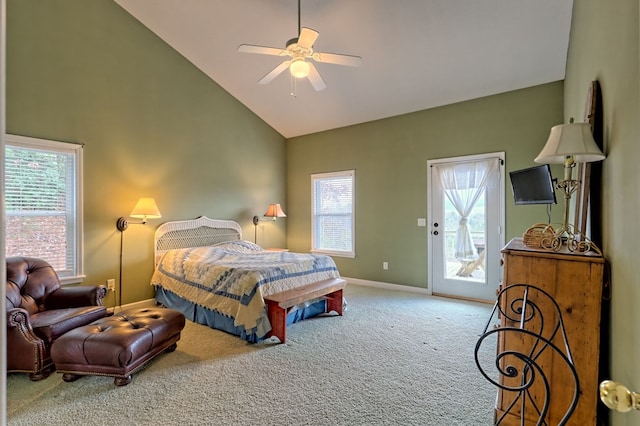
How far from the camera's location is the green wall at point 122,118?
3.46 m

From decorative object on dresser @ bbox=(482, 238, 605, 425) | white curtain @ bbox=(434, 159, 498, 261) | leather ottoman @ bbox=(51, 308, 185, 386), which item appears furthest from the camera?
white curtain @ bbox=(434, 159, 498, 261)

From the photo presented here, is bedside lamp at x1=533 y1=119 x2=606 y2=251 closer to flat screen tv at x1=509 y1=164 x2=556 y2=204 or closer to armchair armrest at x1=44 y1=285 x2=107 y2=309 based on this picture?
flat screen tv at x1=509 y1=164 x2=556 y2=204

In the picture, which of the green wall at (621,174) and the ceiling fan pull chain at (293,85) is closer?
the green wall at (621,174)

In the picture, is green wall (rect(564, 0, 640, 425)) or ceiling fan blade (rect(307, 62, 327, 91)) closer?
green wall (rect(564, 0, 640, 425))

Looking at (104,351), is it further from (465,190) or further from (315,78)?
(465,190)

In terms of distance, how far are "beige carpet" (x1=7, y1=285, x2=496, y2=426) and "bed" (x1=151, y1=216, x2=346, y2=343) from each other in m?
0.24

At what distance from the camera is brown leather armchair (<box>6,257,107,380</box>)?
2.39 m

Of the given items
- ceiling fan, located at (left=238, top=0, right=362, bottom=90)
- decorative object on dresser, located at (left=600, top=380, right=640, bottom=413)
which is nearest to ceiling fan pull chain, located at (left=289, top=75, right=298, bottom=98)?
ceiling fan, located at (left=238, top=0, right=362, bottom=90)

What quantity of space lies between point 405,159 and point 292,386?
383cm

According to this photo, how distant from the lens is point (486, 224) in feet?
14.8

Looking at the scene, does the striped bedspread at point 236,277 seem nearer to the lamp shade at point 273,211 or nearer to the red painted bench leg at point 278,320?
the red painted bench leg at point 278,320

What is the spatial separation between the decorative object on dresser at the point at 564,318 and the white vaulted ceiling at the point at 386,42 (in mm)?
2744

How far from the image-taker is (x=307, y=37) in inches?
108

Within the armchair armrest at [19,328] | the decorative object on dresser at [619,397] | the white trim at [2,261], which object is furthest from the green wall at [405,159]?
the white trim at [2,261]
